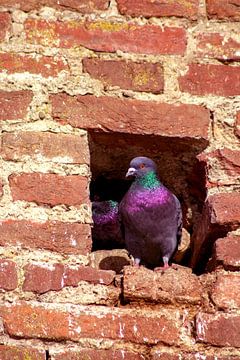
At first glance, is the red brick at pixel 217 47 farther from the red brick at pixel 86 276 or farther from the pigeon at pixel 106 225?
the pigeon at pixel 106 225

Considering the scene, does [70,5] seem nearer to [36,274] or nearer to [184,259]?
[36,274]

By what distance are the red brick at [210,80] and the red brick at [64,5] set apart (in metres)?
0.36

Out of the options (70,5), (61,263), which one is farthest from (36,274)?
(70,5)

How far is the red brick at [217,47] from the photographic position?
259cm

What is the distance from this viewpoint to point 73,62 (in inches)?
99.8

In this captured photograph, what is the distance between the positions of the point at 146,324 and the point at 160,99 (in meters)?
0.72

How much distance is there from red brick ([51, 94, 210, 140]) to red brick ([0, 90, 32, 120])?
84 millimetres

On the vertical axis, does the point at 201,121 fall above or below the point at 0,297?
above

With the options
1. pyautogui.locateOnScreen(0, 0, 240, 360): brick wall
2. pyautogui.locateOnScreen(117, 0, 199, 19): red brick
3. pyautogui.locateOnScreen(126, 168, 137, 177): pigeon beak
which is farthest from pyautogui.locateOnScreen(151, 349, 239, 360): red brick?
pyautogui.locateOnScreen(117, 0, 199, 19): red brick

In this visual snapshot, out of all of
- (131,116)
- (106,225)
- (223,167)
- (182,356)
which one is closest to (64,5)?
(131,116)

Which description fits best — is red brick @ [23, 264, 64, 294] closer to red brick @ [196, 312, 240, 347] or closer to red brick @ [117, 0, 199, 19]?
red brick @ [196, 312, 240, 347]

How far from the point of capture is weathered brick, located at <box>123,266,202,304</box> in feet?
7.45

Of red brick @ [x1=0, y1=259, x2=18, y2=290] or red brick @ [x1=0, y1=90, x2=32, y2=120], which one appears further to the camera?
red brick @ [x1=0, y1=90, x2=32, y2=120]

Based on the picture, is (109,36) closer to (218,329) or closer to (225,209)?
(225,209)
